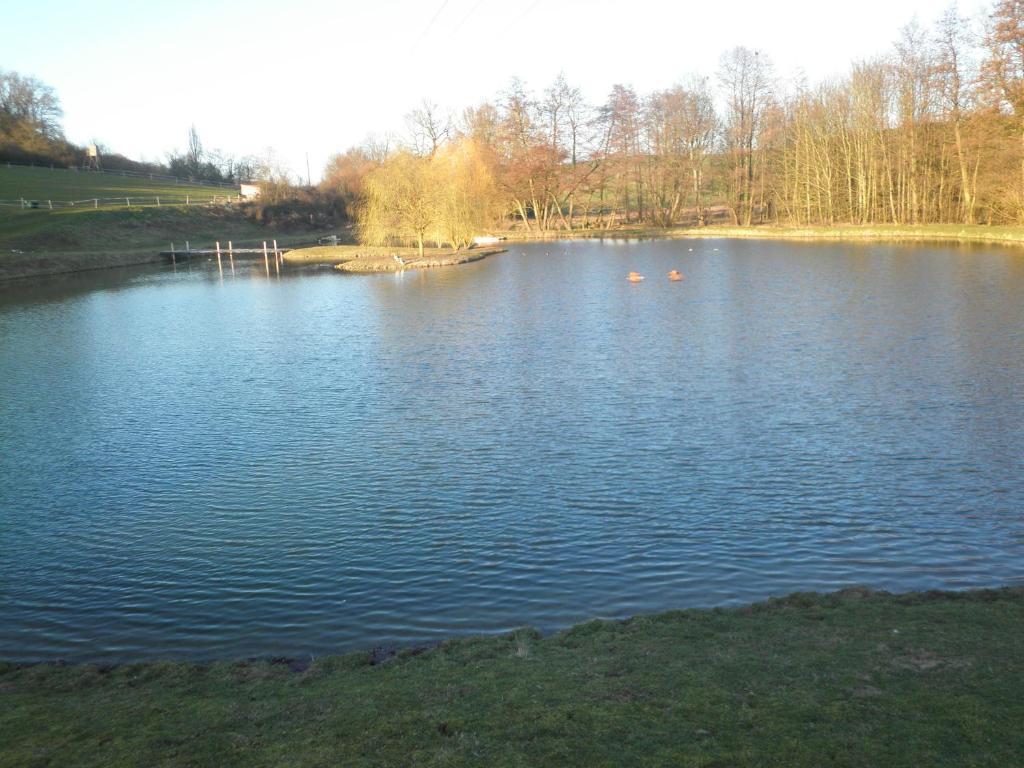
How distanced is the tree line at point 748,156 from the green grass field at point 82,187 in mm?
17361

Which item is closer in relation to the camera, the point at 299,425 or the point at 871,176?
the point at 299,425

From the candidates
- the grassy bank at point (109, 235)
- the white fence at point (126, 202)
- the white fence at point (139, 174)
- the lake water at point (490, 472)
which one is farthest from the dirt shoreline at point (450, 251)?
the white fence at point (139, 174)

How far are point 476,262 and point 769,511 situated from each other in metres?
41.5

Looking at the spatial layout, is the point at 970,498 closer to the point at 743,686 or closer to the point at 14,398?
the point at 743,686

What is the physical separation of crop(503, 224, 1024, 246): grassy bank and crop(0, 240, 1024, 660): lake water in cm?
2245

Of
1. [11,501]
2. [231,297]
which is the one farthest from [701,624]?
[231,297]

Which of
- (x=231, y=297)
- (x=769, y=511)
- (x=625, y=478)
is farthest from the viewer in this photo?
(x=231, y=297)

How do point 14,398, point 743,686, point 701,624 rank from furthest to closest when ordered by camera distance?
point 14,398, point 701,624, point 743,686

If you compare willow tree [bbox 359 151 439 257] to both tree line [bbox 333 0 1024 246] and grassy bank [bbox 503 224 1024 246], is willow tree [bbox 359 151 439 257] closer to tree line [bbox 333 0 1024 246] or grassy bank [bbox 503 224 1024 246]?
tree line [bbox 333 0 1024 246]

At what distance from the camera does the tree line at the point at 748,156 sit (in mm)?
47500

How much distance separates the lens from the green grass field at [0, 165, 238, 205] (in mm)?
71250

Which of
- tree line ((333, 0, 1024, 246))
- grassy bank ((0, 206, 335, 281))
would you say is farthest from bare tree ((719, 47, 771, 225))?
grassy bank ((0, 206, 335, 281))

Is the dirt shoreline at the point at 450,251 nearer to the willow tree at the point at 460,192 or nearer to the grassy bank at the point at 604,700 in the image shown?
the willow tree at the point at 460,192

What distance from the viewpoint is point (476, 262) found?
51.0m
